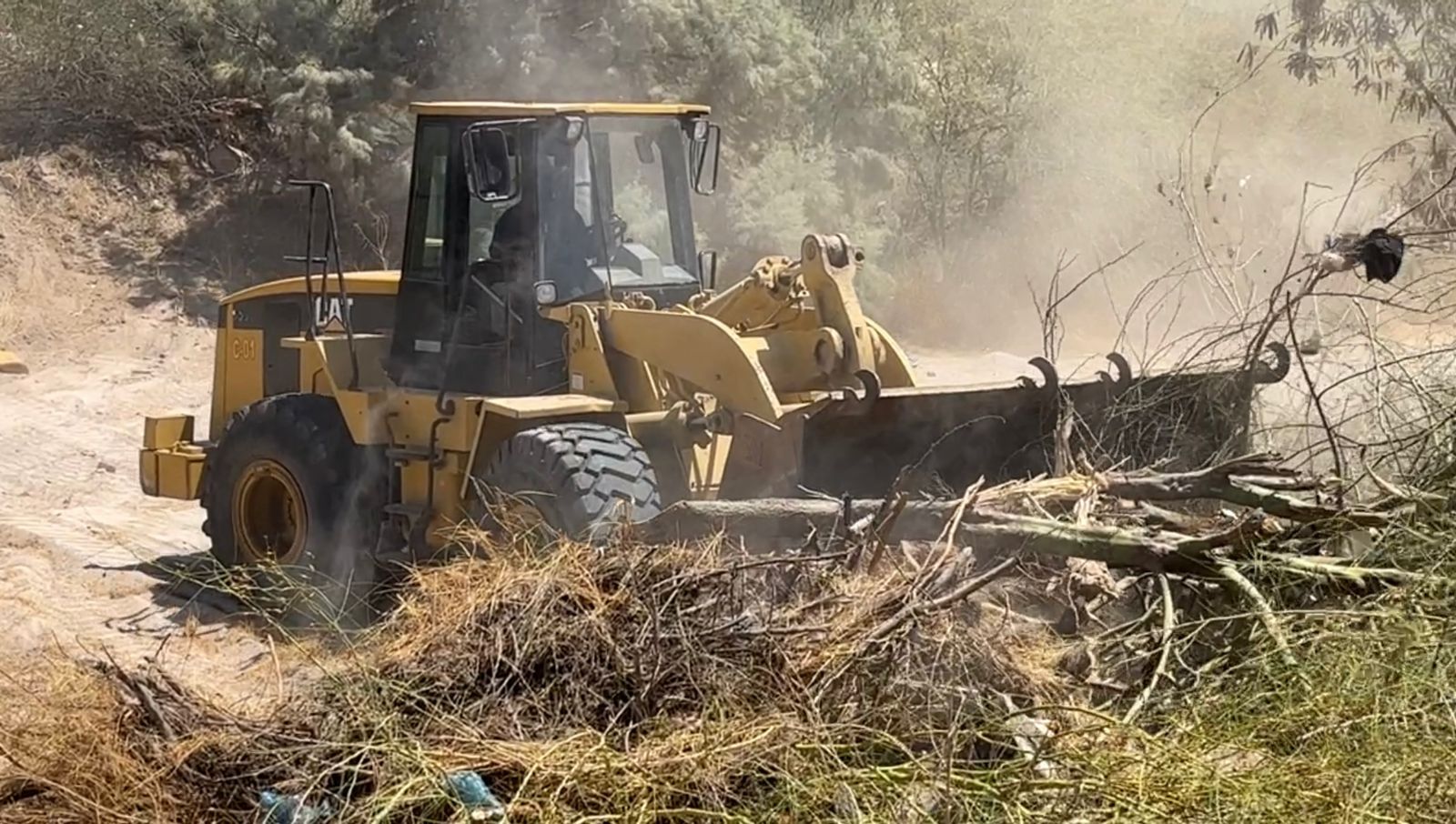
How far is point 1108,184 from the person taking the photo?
24.4 meters

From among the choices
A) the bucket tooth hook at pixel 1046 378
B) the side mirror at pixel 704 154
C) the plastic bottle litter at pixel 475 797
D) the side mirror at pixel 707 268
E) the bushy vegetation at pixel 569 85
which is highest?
the bushy vegetation at pixel 569 85

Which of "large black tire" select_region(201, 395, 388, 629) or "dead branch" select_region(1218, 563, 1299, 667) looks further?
"large black tire" select_region(201, 395, 388, 629)

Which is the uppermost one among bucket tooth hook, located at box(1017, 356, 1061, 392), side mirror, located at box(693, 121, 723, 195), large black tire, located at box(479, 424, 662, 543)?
side mirror, located at box(693, 121, 723, 195)

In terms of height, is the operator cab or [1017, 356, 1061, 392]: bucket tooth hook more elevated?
the operator cab

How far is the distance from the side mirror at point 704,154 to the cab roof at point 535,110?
95mm

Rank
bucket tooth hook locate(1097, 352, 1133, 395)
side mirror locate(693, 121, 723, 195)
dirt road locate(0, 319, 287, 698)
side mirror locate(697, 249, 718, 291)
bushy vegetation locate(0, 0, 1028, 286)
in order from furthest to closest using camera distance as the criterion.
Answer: bushy vegetation locate(0, 0, 1028, 286) → side mirror locate(697, 249, 718, 291) → side mirror locate(693, 121, 723, 195) → dirt road locate(0, 319, 287, 698) → bucket tooth hook locate(1097, 352, 1133, 395)

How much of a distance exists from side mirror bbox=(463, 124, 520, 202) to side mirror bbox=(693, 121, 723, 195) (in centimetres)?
118

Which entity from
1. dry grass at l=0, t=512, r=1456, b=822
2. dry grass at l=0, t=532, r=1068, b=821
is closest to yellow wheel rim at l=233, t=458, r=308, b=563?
dry grass at l=0, t=512, r=1456, b=822

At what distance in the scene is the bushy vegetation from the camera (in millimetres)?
19250

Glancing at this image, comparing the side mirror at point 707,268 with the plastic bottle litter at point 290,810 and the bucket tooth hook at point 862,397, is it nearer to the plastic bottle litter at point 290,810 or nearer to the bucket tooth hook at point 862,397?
the bucket tooth hook at point 862,397

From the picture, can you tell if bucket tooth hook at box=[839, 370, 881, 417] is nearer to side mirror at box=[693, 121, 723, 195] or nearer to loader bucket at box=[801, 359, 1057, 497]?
loader bucket at box=[801, 359, 1057, 497]

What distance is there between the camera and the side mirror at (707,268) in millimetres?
8930

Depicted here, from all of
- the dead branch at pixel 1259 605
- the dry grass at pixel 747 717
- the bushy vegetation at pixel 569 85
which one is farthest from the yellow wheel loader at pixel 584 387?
the bushy vegetation at pixel 569 85

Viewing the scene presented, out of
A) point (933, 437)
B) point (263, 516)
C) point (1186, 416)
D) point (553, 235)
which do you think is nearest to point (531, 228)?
point (553, 235)
